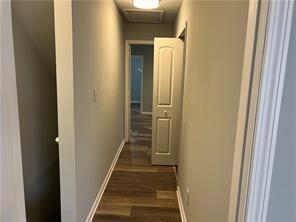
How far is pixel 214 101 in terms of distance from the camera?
1363 millimetres

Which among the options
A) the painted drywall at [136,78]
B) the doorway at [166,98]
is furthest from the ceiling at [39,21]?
the painted drywall at [136,78]

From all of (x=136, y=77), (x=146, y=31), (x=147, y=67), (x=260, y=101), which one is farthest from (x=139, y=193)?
(x=136, y=77)

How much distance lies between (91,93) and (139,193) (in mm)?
1444

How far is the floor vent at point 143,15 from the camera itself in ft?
12.1

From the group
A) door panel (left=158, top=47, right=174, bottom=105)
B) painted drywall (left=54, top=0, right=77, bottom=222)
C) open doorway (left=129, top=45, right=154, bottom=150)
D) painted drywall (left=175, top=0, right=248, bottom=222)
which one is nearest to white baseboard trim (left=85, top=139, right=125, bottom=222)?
painted drywall (left=54, top=0, right=77, bottom=222)

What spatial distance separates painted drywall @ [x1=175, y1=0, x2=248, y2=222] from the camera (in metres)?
1.04

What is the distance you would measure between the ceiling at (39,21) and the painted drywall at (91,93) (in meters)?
0.32

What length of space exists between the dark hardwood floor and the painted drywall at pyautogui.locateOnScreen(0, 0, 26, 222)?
1572mm

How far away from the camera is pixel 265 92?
682 mm

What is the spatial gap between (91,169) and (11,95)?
159 centimetres

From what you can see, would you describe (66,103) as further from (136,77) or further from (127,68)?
(136,77)

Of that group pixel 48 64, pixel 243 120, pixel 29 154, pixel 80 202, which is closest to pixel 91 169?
pixel 80 202

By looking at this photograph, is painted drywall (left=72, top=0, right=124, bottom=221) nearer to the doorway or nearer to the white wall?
the white wall

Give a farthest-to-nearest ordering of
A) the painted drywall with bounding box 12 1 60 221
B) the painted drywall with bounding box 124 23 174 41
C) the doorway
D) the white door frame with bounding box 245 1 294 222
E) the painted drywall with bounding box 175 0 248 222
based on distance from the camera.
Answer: the painted drywall with bounding box 124 23 174 41 < the doorway < the painted drywall with bounding box 12 1 60 221 < the painted drywall with bounding box 175 0 248 222 < the white door frame with bounding box 245 1 294 222
